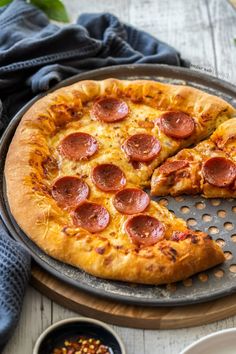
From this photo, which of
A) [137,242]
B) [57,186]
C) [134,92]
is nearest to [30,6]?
[134,92]

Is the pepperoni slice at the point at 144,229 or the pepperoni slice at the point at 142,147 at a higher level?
the pepperoni slice at the point at 142,147

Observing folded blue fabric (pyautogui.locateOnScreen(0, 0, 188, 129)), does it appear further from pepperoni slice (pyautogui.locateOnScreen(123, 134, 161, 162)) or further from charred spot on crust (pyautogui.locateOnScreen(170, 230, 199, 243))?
charred spot on crust (pyautogui.locateOnScreen(170, 230, 199, 243))

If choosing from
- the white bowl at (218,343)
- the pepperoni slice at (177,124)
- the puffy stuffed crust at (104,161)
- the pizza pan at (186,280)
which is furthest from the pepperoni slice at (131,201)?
the white bowl at (218,343)

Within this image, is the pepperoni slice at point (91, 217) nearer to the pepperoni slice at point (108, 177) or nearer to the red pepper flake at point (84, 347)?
the pepperoni slice at point (108, 177)

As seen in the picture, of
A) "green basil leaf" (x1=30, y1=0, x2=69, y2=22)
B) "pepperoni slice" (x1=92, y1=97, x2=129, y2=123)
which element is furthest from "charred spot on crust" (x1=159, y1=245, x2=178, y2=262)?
"green basil leaf" (x1=30, y1=0, x2=69, y2=22)

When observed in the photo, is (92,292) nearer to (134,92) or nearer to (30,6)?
(134,92)

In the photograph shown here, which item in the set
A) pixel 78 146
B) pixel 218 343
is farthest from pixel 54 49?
pixel 218 343
